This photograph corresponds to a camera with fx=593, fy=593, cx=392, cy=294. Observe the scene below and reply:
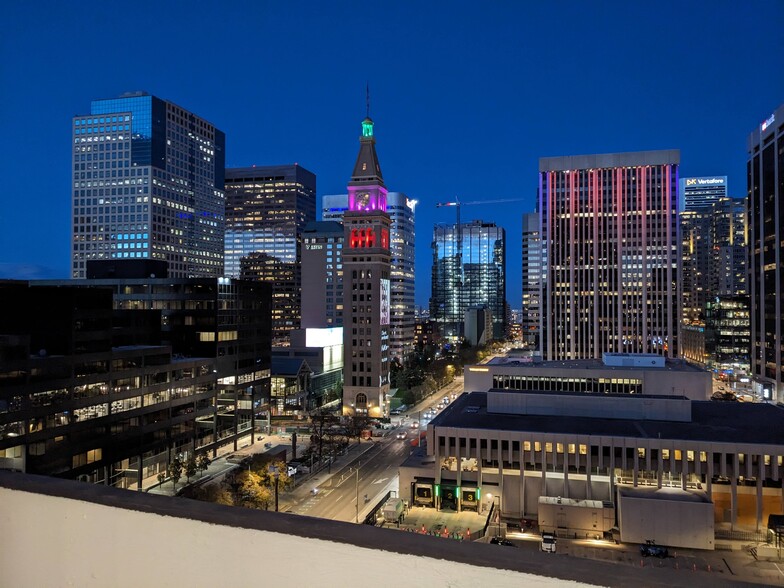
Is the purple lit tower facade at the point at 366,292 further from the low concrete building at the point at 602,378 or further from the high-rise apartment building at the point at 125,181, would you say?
the high-rise apartment building at the point at 125,181

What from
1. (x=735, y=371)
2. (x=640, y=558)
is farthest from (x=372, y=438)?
(x=735, y=371)

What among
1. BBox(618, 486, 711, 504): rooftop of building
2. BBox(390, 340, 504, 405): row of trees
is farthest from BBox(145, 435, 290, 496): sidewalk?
BBox(618, 486, 711, 504): rooftop of building

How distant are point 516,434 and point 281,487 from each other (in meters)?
17.6

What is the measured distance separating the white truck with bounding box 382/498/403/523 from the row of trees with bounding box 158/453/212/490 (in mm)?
15272

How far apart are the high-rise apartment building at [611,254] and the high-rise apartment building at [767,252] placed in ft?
55.4

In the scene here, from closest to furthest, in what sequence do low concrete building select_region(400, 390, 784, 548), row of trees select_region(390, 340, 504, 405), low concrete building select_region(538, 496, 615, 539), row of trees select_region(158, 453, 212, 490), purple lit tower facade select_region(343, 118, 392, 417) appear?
1. low concrete building select_region(538, 496, 615, 539)
2. low concrete building select_region(400, 390, 784, 548)
3. row of trees select_region(158, 453, 212, 490)
4. purple lit tower facade select_region(343, 118, 392, 417)
5. row of trees select_region(390, 340, 504, 405)

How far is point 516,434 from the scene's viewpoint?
41875 millimetres

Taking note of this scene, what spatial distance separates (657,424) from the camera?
44719mm

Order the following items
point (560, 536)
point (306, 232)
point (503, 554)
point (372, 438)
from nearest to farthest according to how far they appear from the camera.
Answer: point (503, 554) < point (560, 536) < point (372, 438) < point (306, 232)

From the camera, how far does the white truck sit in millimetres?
38969

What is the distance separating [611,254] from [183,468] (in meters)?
94.0

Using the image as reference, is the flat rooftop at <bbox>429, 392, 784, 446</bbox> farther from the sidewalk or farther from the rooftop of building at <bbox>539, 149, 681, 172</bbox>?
the rooftop of building at <bbox>539, 149, 681, 172</bbox>

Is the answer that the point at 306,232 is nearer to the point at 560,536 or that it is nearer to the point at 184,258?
the point at 184,258

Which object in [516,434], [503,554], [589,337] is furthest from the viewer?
[589,337]
